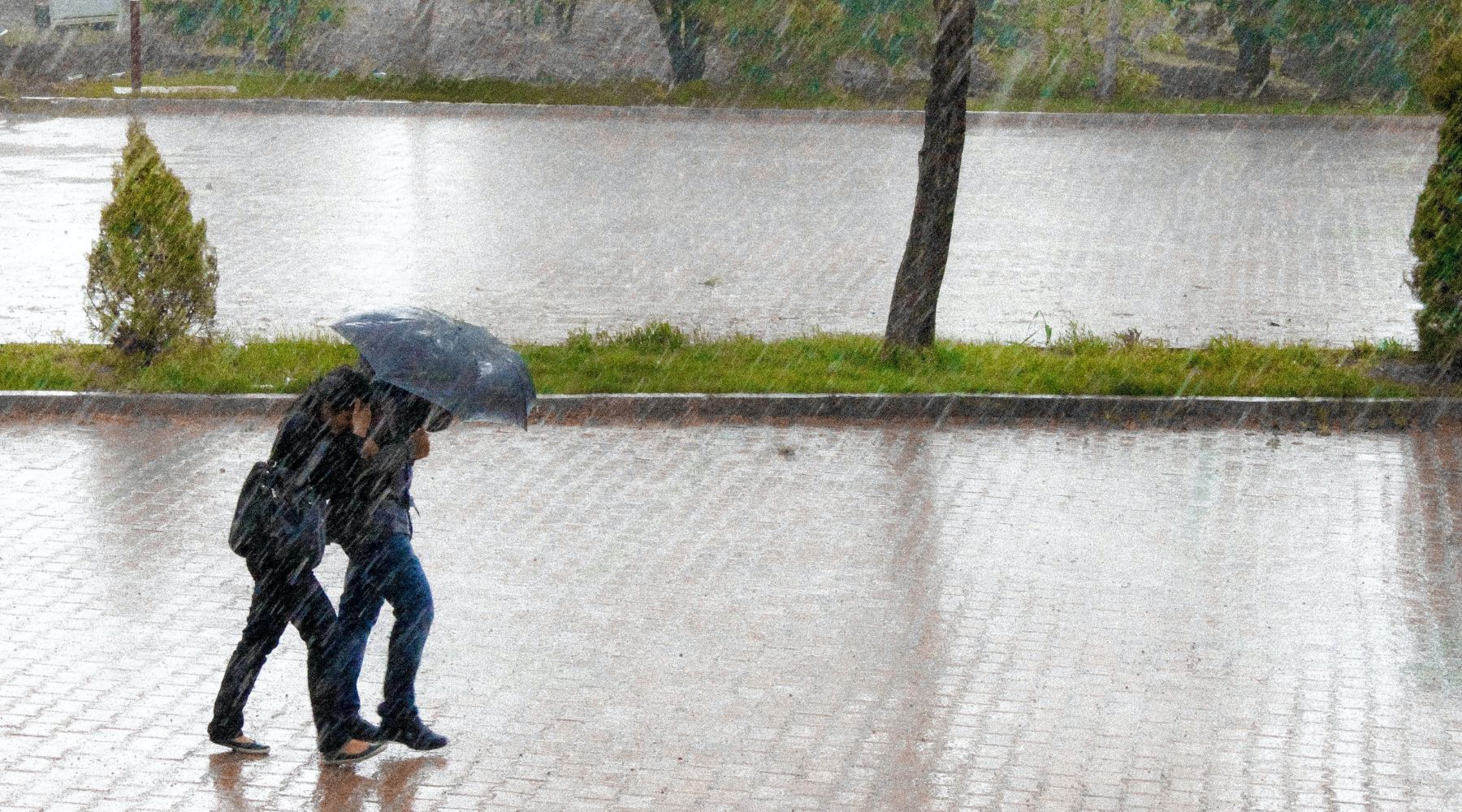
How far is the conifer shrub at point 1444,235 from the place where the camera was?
1128 cm

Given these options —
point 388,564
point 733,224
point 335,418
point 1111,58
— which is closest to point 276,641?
point 388,564

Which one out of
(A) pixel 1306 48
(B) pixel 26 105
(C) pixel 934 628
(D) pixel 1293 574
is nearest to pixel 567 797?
(C) pixel 934 628

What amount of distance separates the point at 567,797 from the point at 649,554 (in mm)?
2532

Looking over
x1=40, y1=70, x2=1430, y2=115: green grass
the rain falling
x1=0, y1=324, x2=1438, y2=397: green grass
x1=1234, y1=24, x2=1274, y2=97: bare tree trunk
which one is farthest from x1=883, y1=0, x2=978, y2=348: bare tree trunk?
x1=1234, y1=24, x2=1274, y2=97: bare tree trunk

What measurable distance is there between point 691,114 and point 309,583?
22236 millimetres

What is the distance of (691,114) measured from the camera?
2759 centimetres

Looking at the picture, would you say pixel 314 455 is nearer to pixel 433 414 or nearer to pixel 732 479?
pixel 433 414

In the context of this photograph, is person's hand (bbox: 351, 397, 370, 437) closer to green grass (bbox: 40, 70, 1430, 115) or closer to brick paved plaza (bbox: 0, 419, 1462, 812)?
brick paved plaza (bbox: 0, 419, 1462, 812)

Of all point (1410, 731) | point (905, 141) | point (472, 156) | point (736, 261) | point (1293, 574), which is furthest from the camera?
point (905, 141)

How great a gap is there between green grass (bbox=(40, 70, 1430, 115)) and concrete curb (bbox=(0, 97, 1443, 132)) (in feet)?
1.47

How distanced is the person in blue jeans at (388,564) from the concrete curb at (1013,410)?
462cm

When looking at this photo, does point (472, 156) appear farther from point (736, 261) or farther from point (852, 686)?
point (852, 686)

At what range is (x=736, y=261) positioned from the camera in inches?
615

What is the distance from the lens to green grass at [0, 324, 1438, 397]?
10820 mm
